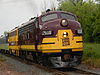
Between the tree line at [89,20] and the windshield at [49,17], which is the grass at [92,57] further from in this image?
the tree line at [89,20]

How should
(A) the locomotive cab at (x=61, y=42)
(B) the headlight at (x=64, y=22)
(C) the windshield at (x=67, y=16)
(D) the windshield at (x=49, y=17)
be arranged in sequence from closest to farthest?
(A) the locomotive cab at (x=61, y=42) < (B) the headlight at (x=64, y=22) < (D) the windshield at (x=49, y=17) < (C) the windshield at (x=67, y=16)

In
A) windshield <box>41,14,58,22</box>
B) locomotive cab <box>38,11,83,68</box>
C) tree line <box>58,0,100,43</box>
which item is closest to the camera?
locomotive cab <box>38,11,83,68</box>

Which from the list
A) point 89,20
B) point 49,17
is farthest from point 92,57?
point 89,20

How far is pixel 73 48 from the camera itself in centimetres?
1452

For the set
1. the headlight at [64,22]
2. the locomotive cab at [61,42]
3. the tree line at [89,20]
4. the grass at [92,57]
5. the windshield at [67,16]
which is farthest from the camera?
the tree line at [89,20]

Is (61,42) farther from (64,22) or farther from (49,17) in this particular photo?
(49,17)

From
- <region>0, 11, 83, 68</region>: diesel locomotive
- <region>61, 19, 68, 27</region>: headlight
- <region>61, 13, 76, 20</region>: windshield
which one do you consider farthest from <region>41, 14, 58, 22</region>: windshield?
<region>61, 19, 68, 27</region>: headlight

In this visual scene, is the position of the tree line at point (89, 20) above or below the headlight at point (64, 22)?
above

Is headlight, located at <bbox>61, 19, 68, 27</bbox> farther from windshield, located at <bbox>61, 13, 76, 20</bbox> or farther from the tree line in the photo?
the tree line

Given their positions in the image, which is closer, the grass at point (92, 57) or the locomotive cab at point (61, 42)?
the locomotive cab at point (61, 42)

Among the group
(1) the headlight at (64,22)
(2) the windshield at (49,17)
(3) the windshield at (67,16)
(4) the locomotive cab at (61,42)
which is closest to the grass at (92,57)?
(4) the locomotive cab at (61,42)

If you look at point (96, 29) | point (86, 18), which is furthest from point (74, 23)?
point (86, 18)

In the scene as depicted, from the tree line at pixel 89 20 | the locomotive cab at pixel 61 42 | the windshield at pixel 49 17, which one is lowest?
the locomotive cab at pixel 61 42

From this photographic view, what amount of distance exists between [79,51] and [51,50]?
159 centimetres
